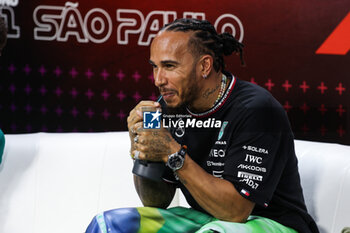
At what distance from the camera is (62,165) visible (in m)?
2.37

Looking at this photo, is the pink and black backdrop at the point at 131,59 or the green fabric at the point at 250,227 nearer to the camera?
the green fabric at the point at 250,227

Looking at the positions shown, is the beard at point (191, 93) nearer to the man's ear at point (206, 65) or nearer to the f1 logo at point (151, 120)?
the man's ear at point (206, 65)

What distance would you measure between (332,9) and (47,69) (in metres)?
1.59

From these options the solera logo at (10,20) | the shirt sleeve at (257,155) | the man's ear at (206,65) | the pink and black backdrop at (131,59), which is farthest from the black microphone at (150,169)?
the solera logo at (10,20)

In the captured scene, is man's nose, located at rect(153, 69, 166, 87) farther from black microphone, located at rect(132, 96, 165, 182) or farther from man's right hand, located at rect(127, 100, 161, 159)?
black microphone, located at rect(132, 96, 165, 182)

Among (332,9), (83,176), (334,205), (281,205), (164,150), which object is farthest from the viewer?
(332,9)

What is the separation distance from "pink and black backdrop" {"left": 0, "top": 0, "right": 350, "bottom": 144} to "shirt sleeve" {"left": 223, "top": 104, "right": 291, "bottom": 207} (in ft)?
4.20

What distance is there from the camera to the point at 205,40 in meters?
1.74

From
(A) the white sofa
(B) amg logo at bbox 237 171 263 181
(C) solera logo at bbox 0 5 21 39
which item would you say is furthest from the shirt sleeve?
(C) solera logo at bbox 0 5 21 39

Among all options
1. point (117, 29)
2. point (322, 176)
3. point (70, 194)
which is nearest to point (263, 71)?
point (117, 29)

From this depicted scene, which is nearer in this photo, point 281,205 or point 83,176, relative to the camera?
point 281,205

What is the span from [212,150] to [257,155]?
6.8 inches

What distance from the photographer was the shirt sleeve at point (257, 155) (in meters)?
1.55

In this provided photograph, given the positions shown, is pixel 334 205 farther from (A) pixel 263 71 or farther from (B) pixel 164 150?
(A) pixel 263 71
